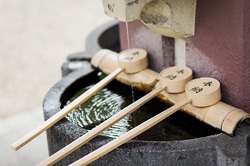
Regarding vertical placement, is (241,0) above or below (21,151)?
above

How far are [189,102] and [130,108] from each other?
0.29 m

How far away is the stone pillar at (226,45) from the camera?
277 cm

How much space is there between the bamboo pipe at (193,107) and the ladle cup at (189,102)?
41 millimetres

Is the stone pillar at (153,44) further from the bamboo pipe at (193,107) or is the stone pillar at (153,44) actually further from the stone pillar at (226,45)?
the stone pillar at (226,45)

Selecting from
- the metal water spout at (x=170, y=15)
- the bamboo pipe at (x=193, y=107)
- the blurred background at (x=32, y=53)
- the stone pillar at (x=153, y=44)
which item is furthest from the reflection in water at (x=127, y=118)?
the blurred background at (x=32, y=53)

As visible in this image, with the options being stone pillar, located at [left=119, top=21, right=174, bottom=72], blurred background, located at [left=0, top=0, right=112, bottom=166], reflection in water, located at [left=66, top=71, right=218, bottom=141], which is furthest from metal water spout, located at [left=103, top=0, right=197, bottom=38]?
blurred background, located at [left=0, top=0, right=112, bottom=166]

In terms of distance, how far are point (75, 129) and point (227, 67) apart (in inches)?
31.1

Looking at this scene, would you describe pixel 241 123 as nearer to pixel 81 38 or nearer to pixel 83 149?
pixel 83 149

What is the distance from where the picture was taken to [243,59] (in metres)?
2.82

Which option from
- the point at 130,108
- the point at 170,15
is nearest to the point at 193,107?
the point at 130,108

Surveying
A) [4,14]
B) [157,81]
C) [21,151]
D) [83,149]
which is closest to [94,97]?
[157,81]

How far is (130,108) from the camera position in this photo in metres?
2.97

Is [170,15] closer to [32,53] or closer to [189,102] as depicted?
[189,102]

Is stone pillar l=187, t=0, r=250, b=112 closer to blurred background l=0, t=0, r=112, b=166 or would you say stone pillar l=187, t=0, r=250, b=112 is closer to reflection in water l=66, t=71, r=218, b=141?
reflection in water l=66, t=71, r=218, b=141
